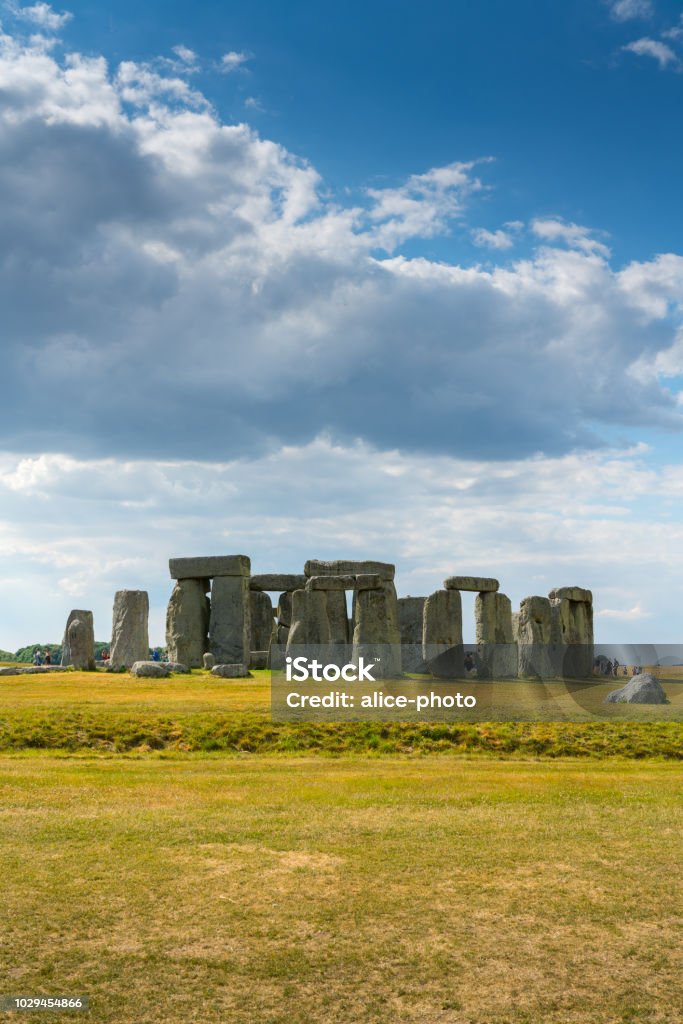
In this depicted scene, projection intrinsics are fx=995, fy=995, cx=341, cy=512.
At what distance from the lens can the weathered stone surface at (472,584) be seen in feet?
108

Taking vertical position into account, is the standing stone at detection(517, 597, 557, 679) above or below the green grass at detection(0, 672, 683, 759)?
above

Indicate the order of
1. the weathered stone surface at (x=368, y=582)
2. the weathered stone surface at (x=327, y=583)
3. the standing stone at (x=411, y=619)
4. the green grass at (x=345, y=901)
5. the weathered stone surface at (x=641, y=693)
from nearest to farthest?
the green grass at (x=345, y=901)
the weathered stone surface at (x=641, y=693)
the weathered stone surface at (x=368, y=582)
the weathered stone surface at (x=327, y=583)
the standing stone at (x=411, y=619)

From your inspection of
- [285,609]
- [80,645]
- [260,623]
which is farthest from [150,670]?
[260,623]

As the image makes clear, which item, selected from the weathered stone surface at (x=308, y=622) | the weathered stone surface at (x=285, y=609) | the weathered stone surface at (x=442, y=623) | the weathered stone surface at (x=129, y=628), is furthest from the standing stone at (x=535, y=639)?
the weathered stone surface at (x=129, y=628)

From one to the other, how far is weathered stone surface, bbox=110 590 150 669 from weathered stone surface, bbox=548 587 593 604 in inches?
592

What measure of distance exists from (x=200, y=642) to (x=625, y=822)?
2499cm

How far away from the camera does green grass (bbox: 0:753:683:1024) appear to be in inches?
242

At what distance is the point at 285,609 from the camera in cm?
3762

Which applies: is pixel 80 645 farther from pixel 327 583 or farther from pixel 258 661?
pixel 327 583

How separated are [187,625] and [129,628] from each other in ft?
6.65

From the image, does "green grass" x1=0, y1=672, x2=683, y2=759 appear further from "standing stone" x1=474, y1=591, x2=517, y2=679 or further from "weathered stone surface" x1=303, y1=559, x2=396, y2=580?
"weathered stone surface" x1=303, y1=559, x2=396, y2=580

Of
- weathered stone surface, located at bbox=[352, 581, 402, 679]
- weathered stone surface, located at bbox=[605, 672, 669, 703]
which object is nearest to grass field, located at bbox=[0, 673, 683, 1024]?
weathered stone surface, located at bbox=[605, 672, 669, 703]

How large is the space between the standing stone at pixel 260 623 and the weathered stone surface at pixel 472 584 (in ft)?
31.0

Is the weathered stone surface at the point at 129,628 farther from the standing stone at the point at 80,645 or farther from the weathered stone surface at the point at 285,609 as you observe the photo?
the weathered stone surface at the point at 285,609
